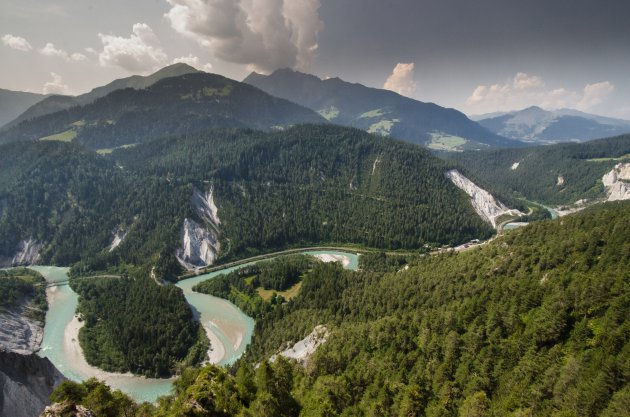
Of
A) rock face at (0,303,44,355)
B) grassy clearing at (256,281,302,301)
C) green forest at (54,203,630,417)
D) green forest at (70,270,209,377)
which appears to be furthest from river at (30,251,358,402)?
green forest at (54,203,630,417)

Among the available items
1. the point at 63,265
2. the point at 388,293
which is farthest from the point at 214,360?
the point at 63,265

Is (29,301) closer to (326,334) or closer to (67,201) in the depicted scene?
(67,201)

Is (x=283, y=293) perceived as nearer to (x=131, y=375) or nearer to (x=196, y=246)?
(x=131, y=375)

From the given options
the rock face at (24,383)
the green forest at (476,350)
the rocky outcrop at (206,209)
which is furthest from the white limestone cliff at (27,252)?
the green forest at (476,350)

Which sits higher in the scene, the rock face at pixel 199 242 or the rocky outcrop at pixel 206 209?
the rocky outcrop at pixel 206 209

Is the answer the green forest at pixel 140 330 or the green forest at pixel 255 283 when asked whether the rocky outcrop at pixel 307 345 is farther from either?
the green forest at pixel 255 283
